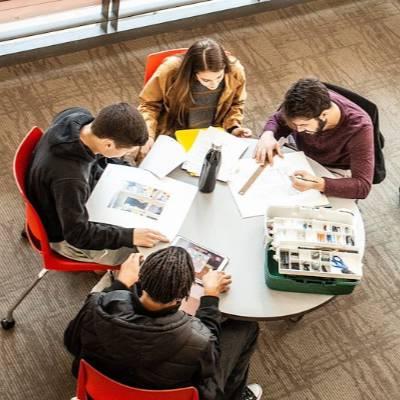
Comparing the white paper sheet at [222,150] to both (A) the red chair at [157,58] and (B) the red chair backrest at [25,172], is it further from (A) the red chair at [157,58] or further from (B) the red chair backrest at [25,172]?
(B) the red chair backrest at [25,172]

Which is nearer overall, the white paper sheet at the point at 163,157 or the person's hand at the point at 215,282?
the person's hand at the point at 215,282

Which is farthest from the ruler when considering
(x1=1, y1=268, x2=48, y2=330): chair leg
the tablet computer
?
(x1=1, y1=268, x2=48, y2=330): chair leg

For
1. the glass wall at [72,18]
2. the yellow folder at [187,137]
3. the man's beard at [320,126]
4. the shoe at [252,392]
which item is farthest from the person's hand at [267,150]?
the glass wall at [72,18]

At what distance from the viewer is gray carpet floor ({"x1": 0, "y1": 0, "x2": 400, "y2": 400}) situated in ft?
10.0

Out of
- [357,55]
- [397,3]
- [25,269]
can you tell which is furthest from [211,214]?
[397,3]

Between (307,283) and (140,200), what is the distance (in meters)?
0.71

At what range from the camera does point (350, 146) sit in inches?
112

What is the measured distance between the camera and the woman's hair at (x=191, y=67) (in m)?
2.92

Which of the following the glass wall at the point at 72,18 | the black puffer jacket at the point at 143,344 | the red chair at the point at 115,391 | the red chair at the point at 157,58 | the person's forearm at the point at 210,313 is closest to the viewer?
the red chair at the point at 115,391

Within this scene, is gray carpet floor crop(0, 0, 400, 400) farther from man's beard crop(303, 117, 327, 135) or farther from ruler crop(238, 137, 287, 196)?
man's beard crop(303, 117, 327, 135)

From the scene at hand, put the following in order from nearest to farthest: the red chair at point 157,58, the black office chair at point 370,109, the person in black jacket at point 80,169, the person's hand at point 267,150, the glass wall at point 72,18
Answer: the person in black jacket at point 80,169 → the person's hand at point 267,150 → the black office chair at point 370,109 → the red chair at point 157,58 → the glass wall at point 72,18

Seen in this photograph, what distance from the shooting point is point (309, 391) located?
304cm

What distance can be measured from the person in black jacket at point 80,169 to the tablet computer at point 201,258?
8 cm

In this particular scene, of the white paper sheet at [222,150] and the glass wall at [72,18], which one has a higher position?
the white paper sheet at [222,150]
